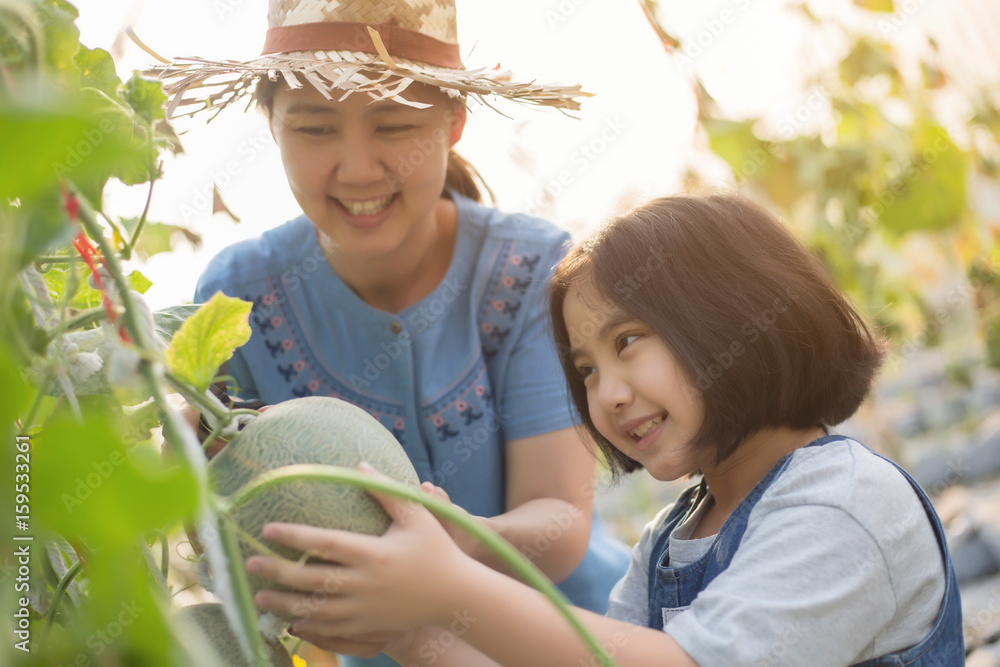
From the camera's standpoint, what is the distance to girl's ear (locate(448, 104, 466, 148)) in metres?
1.45

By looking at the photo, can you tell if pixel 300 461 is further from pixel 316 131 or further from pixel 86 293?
pixel 316 131

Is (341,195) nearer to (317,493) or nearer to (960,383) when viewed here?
(317,493)

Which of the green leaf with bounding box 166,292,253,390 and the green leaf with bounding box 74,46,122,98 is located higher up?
the green leaf with bounding box 74,46,122,98

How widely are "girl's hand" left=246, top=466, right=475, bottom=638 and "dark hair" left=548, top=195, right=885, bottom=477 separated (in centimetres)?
51

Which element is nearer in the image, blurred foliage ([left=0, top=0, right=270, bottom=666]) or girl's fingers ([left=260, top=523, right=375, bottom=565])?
blurred foliage ([left=0, top=0, right=270, bottom=666])

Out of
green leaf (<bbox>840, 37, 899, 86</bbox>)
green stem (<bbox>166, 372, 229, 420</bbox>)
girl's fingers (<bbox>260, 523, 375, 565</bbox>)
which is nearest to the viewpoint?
green stem (<bbox>166, 372, 229, 420</bbox>)

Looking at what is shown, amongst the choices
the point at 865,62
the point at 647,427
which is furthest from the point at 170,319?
the point at 865,62

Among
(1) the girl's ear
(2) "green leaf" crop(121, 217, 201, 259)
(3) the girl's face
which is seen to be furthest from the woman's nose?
(3) the girl's face

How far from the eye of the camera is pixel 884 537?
0.98 m

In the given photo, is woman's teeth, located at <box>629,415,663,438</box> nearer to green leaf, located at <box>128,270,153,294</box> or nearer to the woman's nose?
the woman's nose

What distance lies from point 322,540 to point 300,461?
72 mm

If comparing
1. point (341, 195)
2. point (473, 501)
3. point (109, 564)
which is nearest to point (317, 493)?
point (109, 564)

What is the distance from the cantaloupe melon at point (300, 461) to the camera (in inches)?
27.4

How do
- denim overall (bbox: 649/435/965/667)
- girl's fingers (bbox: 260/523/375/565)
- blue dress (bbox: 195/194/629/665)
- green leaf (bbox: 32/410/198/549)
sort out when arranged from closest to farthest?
green leaf (bbox: 32/410/198/549)
girl's fingers (bbox: 260/523/375/565)
denim overall (bbox: 649/435/965/667)
blue dress (bbox: 195/194/629/665)
